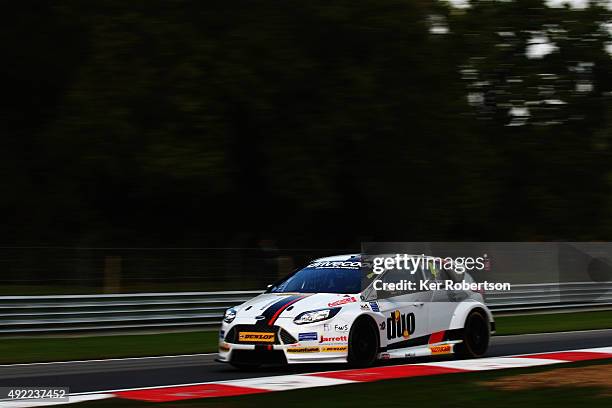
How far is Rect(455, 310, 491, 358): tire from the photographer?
44.7 feet

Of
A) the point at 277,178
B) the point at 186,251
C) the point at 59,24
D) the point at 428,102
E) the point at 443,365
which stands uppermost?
the point at 59,24

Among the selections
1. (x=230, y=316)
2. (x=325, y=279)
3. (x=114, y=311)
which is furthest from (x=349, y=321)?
(x=114, y=311)

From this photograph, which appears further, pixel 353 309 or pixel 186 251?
pixel 186 251

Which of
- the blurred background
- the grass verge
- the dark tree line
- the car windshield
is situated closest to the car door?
the car windshield

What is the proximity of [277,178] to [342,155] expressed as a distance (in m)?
Answer: 2.12

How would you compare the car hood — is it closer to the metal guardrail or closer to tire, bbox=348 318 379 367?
tire, bbox=348 318 379 367

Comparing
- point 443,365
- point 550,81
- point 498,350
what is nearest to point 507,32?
point 550,81

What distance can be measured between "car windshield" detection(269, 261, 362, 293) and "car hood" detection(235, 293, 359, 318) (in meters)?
0.23

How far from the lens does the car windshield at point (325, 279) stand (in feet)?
41.4

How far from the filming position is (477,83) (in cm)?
2884

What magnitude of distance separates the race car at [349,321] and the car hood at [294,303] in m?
0.01

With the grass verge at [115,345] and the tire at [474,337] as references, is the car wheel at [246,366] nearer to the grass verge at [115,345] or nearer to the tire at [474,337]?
the tire at [474,337]

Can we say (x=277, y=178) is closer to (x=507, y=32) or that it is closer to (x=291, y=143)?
(x=291, y=143)

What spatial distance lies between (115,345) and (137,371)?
4543 millimetres
